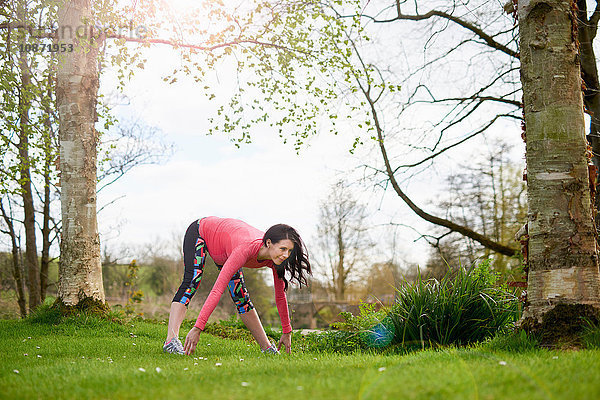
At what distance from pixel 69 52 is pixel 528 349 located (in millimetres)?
8399

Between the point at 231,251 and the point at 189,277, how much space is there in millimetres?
626

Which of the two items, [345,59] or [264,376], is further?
[345,59]

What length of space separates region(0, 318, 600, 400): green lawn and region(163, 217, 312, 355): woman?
0.53 m

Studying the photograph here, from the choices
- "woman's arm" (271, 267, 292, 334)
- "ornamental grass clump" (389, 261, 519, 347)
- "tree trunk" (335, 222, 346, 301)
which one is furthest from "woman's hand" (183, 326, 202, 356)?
"tree trunk" (335, 222, 346, 301)

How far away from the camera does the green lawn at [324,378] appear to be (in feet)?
8.23

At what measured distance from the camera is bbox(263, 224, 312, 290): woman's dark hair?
476 centimetres

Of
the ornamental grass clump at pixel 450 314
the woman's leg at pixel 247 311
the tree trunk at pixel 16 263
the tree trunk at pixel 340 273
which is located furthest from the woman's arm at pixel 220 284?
the tree trunk at pixel 340 273

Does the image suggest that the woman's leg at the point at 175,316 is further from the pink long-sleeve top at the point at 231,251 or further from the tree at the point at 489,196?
the tree at the point at 489,196

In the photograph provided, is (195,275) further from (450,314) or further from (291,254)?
(450,314)

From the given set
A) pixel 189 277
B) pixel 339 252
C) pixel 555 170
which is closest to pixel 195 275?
pixel 189 277

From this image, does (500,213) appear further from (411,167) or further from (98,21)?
(98,21)

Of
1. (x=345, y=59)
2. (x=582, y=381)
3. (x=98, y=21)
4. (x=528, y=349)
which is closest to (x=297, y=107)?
(x=345, y=59)

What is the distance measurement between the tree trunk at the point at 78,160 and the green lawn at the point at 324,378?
3349 millimetres

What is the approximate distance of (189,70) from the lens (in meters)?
10.3
